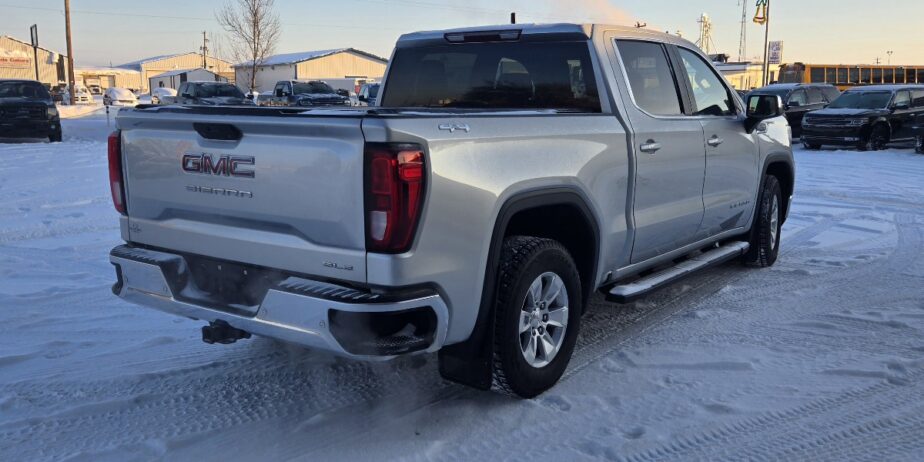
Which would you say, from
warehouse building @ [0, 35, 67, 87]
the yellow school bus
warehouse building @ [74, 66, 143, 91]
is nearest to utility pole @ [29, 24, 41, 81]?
warehouse building @ [0, 35, 67, 87]

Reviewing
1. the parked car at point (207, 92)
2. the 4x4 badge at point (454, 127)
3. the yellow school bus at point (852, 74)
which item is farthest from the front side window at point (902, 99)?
the 4x4 badge at point (454, 127)

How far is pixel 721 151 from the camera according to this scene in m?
5.48

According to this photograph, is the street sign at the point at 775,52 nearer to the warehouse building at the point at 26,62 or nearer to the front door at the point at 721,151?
the warehouse building at the point at 26,62

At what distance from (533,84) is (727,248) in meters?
2.15

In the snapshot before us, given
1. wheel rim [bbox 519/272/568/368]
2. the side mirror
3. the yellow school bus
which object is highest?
the yellow school bus

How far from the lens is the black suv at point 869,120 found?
19.3m

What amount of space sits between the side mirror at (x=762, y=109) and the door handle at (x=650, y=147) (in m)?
1.47

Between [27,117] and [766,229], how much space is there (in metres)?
18.5

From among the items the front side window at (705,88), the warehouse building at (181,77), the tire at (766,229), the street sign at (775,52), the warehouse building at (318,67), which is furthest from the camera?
the warehouse building at (181,77)

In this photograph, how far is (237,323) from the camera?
3.44 metres

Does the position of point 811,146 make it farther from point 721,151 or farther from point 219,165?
point 219,165

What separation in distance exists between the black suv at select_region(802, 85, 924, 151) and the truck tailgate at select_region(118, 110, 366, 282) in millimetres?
18929

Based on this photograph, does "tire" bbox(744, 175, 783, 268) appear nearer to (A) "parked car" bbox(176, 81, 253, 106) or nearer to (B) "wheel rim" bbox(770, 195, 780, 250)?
(B) "wheel rim" bbox(770, 195, 780, 250)

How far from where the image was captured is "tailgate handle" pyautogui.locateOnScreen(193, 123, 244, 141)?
3.41 m
